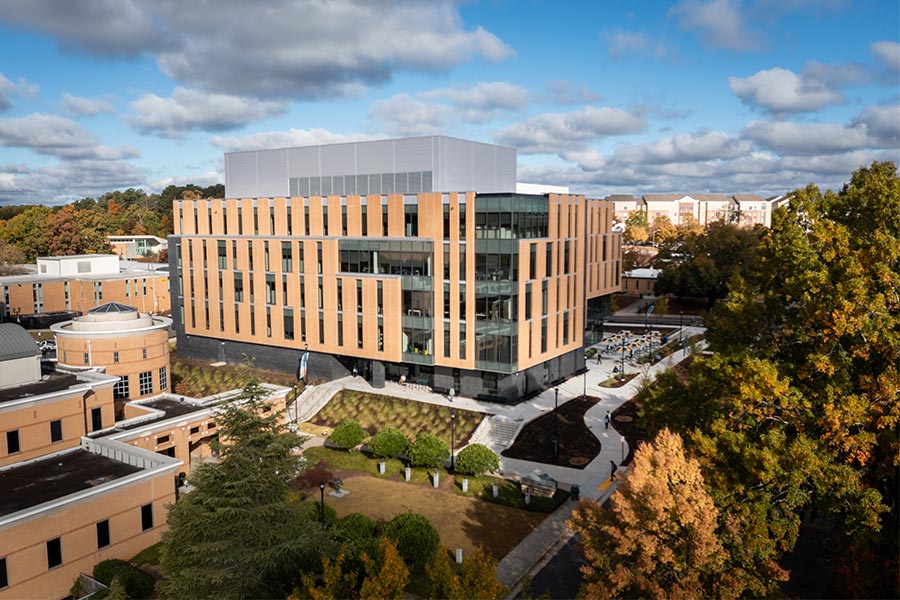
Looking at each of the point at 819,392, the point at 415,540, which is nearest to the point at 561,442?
the point at 415,540

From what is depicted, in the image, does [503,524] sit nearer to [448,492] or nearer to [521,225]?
[448,492]

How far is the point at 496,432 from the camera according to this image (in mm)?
44438

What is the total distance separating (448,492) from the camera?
3650cm

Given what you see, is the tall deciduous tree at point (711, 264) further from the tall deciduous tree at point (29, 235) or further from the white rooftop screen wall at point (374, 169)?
the tall deciduous tree at point (29, 235)

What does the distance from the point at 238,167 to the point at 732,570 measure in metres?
58.6

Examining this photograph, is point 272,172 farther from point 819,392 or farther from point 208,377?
point 819,392

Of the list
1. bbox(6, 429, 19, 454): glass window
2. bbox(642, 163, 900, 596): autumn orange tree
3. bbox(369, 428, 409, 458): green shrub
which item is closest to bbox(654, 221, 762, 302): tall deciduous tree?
bbox(369, 428, 409, 458): green shrub

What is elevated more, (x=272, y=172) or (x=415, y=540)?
(x=272, y=172)

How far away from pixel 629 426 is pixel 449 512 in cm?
1724

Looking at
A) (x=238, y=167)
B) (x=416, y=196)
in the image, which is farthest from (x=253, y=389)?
(x=238, y=167)

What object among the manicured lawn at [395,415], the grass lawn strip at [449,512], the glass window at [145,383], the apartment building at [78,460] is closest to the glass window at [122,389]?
the apartment building at [78,460]

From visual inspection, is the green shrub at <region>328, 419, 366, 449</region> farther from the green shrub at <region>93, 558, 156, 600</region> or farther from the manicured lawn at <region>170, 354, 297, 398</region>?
the manicured lawn at <region>170, 354, 297, 398</region>

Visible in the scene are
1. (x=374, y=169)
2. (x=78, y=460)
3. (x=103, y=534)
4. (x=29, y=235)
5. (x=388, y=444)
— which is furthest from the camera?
(x=29, y=235)

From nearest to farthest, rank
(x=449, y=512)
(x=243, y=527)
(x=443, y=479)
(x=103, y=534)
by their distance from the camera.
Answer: (x=243, y=527), (x=103, y=534), (x=449, y=512), (x=443, y=479)
